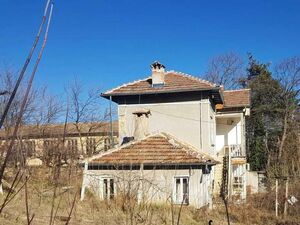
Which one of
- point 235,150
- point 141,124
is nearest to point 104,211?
point 141,124

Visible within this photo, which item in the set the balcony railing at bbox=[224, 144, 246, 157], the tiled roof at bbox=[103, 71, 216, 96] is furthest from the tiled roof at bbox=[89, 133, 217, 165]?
the balcony railing at bbox=[224, 144, 246, 157]

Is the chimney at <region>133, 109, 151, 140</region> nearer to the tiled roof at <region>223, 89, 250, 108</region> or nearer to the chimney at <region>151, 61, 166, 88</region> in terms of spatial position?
the chimney at <region>151, 61, 166, 88</region>

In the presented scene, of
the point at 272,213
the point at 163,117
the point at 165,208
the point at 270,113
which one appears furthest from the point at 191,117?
the point at 270,113

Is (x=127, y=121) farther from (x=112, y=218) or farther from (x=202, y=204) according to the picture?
(x=112, y=218)

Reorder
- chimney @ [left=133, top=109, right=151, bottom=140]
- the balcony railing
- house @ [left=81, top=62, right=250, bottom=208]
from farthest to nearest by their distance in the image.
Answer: the balcony railing → chimney @ [left=133, top=109, right=151, bottom=140] → house @ [left=81, top=62, right=250, bottom=208]

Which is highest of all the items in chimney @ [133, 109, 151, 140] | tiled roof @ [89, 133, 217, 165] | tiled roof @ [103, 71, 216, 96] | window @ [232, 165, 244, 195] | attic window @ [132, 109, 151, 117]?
tiled roof @ [103, 71, 216, 96]

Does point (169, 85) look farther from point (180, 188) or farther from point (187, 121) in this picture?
point (180, 188)

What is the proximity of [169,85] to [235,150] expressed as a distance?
6706 mm

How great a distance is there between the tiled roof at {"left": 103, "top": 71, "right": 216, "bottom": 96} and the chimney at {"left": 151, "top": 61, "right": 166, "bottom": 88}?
0.29 m

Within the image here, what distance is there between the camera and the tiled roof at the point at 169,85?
24219 millimetres

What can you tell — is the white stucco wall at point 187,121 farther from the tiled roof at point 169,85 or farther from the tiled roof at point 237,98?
the tiled roof at point 237,98

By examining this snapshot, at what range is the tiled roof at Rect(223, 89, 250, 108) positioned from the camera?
2992cm

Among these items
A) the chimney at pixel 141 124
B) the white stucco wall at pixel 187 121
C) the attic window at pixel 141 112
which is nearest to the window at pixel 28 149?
the chimney at pixel 141 124

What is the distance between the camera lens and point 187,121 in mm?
24359
